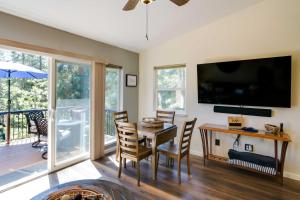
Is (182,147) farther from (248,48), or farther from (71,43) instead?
(71,43)

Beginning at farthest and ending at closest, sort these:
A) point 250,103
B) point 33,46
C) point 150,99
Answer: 1. point 150,99
2. point 250,103
3. point 33,46

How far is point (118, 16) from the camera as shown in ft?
9.43

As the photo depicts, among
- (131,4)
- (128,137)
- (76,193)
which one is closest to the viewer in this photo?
(76,193)

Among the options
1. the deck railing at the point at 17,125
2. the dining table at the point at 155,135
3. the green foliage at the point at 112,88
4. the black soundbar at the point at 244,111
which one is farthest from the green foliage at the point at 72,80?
the black soundbar at the point at 244,111

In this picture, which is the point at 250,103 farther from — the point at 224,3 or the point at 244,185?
the point at 224,3

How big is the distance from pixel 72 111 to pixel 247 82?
3.21 m

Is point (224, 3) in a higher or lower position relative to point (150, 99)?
higher

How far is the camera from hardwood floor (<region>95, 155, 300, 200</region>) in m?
2.48

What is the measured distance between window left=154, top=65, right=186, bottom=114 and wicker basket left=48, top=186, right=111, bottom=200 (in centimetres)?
303

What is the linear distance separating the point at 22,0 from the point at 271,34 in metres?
3.64

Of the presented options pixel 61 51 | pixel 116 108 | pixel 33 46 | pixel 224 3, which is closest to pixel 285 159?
pixel 224 3

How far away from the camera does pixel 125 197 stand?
1.45 m

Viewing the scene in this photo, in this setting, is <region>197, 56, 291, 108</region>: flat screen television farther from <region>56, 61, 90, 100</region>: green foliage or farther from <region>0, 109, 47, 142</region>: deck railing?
<region>0, 109, 47, 142</region>: deck railing

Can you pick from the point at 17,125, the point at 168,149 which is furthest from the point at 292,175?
the point at 17,125
